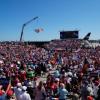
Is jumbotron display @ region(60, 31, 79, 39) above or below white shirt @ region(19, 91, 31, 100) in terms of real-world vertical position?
above

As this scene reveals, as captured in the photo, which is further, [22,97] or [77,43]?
[77,43]

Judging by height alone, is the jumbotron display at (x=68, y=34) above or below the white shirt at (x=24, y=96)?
above

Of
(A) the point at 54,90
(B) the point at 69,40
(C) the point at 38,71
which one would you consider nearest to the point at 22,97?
(A) the point at 54,90

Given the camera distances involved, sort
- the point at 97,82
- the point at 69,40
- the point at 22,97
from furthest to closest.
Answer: the point at 69,40
the point at 97,82
the point at 22,97

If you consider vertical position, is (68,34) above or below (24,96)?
above

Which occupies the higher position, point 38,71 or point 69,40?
point 69,40

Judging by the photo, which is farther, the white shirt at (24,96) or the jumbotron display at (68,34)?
the jumbotron display at (68,34)

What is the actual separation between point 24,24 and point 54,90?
69.9m

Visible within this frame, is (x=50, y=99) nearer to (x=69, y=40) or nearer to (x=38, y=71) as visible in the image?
(x=38, y=71)

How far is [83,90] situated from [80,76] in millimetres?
5325

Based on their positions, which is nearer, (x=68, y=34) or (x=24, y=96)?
(x=24, y=96)

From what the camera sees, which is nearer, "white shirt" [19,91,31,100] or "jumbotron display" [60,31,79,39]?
Result: "white shirt" [19,91,31,100]

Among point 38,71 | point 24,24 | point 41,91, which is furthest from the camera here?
point 24,24

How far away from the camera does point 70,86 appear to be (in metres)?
17.6
